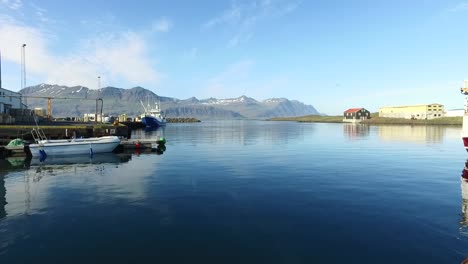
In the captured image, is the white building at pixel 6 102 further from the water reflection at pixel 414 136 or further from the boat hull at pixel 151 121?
the water reflection at pixel 414 136

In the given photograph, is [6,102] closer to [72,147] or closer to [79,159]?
[72,147]

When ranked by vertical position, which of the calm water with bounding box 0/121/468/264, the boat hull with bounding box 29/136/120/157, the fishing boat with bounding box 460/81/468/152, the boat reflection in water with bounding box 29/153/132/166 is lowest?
the calm water with bounding box 0/121/468/264

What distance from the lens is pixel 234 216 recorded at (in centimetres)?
1664

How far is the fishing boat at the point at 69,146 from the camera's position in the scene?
41.1 meters

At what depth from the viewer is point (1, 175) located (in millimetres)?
29359

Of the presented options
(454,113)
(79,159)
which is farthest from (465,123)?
(454,113)

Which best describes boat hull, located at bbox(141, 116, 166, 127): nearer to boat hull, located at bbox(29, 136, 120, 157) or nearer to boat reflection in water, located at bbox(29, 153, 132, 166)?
boat hull, located at bbox(29, 136, 120, 157)

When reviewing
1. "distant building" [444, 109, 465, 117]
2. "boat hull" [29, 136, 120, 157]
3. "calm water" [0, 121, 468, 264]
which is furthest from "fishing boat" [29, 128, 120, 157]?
"distant building" [444, 109, 465, 117]

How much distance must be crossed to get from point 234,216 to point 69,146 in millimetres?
35416

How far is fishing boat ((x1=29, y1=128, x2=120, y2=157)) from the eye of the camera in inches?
1618

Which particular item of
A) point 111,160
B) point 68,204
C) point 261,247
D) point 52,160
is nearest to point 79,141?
point 52,160

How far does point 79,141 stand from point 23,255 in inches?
1381

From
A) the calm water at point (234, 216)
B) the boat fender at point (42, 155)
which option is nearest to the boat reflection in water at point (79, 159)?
the boat fender at point (42, 155)

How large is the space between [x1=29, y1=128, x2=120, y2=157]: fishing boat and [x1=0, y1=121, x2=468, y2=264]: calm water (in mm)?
10415
